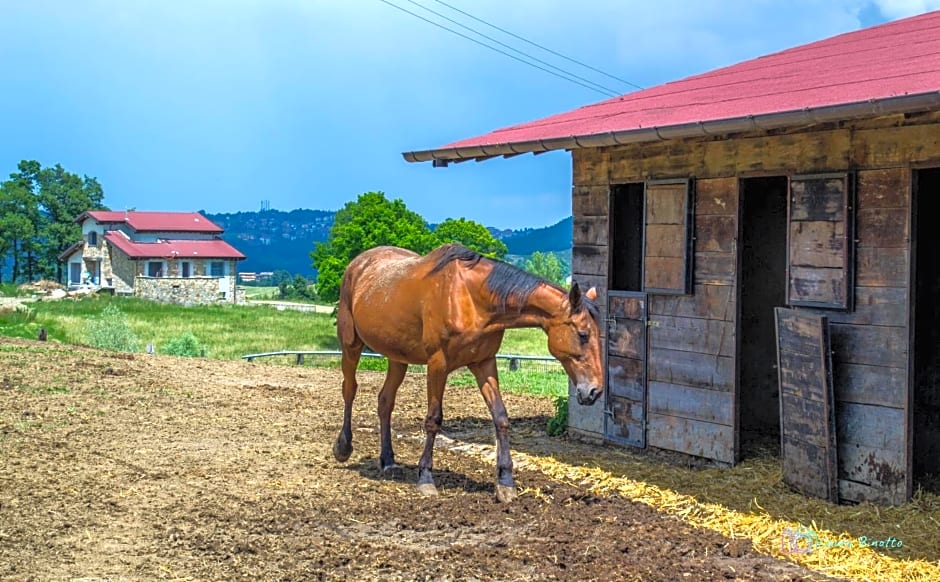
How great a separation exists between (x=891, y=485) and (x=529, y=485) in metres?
2.52

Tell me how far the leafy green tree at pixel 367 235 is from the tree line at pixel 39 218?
28.2 m

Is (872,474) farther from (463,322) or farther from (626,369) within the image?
(463,322)

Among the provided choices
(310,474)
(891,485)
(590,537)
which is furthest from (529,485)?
(891,485)

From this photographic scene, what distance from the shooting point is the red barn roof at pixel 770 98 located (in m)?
5.63

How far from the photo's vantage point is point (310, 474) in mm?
7535

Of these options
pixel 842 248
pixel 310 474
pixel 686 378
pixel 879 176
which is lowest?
pixel 310 474

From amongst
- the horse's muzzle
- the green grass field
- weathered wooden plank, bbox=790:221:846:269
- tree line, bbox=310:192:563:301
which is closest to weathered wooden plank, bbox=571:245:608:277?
weathered wooden plank, bbox=790:221:846:269

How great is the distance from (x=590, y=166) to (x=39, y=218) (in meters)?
65.9

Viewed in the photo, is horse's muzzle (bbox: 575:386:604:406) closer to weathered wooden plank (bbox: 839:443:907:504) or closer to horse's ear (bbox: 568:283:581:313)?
horse's ear (bbox: 568:283:581:313)

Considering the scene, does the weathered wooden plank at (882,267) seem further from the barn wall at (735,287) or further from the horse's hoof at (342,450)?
the horse's hoof at (342,450)

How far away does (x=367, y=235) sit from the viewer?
4425 centimetres

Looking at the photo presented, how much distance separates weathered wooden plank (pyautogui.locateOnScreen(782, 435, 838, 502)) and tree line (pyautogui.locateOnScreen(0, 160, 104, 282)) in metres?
64.8

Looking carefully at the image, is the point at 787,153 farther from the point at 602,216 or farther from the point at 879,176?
the point at 602,216

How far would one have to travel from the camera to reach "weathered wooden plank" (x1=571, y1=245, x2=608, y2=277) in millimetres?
8375
